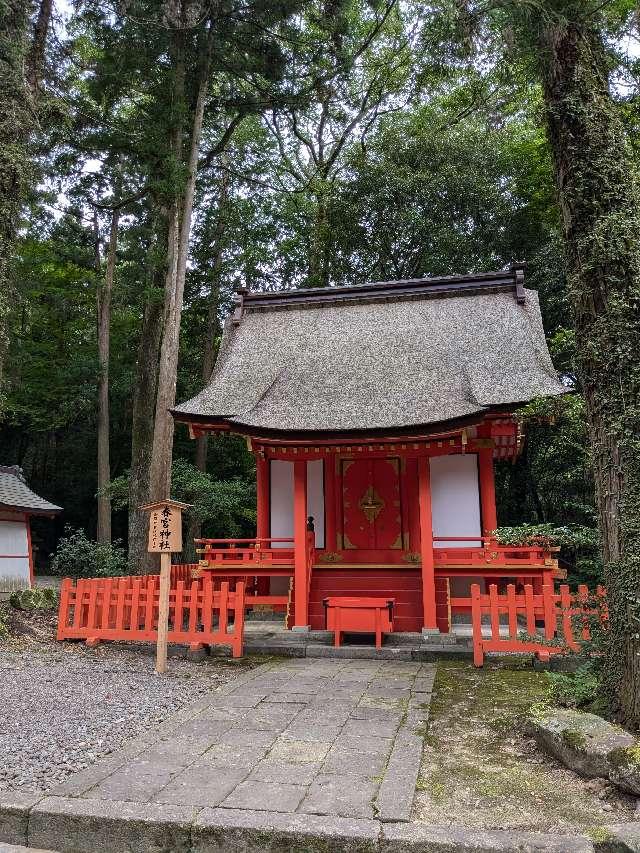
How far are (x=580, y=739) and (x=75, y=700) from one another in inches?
175

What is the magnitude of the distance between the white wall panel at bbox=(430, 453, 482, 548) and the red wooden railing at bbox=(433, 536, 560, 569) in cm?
131

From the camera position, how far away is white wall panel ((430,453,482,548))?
10781 mm

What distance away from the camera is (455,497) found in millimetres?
10914

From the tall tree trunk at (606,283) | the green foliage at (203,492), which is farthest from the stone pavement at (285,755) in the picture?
the green foliage at (203,492)

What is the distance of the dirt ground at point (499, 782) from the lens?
3.06 meters

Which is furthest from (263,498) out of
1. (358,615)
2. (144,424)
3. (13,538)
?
(13,538)

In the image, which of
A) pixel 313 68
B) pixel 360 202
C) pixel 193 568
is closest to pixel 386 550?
pixel 193 568

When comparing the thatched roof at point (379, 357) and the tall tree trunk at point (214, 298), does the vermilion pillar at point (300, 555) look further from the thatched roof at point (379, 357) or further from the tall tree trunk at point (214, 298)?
the tall tree trunk at point (214, 298)

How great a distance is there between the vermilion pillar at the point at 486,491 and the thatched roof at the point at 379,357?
136 centimetres

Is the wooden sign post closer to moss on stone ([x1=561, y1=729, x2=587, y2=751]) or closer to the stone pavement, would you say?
the stone pavement

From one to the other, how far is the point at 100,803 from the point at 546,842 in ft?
7.64

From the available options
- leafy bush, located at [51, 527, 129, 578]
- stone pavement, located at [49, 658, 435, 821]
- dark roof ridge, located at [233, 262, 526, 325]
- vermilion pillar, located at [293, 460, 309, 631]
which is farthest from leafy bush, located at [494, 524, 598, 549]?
leafy bush, located at [51, 527, 129, 578]

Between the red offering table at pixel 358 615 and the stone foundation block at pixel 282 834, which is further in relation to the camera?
the red offering table at pixel 358 615

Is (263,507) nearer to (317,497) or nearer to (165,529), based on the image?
(317,497)
